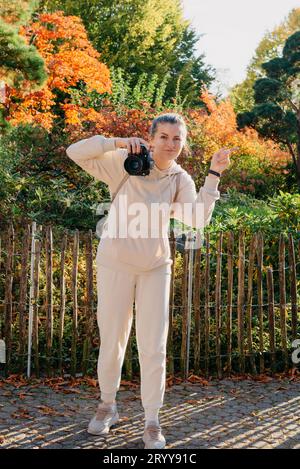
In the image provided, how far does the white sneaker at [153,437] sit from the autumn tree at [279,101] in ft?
34.9

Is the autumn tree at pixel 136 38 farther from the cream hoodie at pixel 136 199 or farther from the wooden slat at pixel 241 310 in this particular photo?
the cream hoodie at pixel 136 199

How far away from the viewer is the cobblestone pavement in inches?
132

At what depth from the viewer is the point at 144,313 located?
3.11 metres

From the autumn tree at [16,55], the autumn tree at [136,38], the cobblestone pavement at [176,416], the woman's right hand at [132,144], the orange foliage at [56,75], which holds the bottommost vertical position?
the cobblestone pavement at [176,416]

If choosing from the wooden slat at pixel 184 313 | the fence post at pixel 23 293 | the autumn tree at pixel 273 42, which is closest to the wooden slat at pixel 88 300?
the fence post at pixel 23 293

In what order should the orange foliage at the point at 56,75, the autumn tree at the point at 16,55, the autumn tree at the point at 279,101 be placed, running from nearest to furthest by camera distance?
the autumn tree at the point at 16,55
the orange foliage at the point at 56,75
the autumn tree at the point at 279,101

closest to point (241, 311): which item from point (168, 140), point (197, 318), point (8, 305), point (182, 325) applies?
point (197, 318)

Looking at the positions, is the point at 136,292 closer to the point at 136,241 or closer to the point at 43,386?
the point at 136,241

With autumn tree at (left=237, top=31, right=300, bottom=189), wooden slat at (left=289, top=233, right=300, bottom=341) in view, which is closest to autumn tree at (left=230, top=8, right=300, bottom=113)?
autumn tree at (left=237, top=31, right=300, bottom=189)

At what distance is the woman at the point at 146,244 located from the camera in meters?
3.05

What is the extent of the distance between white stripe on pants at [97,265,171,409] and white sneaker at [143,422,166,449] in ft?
0.40

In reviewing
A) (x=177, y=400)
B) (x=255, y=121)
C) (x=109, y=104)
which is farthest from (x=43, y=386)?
(x=255, y=121)

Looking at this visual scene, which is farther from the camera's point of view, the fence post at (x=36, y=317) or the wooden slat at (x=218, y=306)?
the wooden slat at (x=218, y=306)

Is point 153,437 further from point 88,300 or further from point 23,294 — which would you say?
point 23,294
